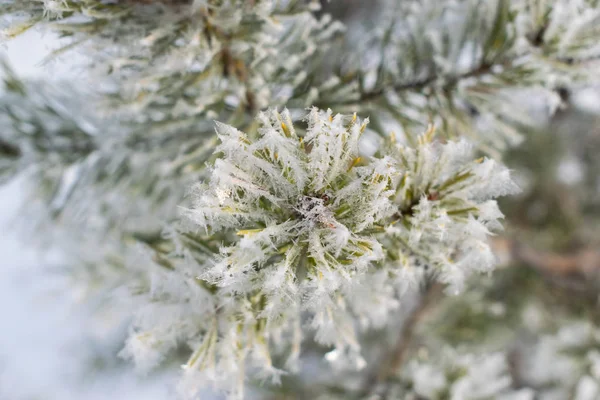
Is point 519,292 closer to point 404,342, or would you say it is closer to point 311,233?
point 404,342

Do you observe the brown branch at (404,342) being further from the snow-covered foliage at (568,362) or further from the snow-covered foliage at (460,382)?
the snow-covered foliage at (568,362)

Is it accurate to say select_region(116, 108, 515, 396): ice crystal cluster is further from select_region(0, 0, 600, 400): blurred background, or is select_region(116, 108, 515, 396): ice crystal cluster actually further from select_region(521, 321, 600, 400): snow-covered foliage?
select_region(521, 321, 600, 400): snow-covered foliage

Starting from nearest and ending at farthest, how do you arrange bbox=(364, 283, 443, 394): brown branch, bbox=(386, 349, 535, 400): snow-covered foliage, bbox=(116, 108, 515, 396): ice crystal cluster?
bbox=(116, 108, 515, 396): ice crystal cluster → bbox=(386, 349, 535, 400): snow-covered foliage → bbox=(364, 283, 443, 394): brown branch

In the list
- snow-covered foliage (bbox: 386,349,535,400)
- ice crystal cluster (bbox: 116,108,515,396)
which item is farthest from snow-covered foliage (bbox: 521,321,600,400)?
ice crystal cluster (bbox: 116,108,515,396)

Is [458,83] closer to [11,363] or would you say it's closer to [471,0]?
[471,0]

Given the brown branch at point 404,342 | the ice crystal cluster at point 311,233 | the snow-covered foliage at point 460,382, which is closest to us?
the ice crystal cluster at point 311,233

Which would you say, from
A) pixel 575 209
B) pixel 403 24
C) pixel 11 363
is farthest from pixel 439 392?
pixel 11 363

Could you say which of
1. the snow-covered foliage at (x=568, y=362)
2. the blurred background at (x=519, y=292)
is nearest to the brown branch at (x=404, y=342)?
the blurred background at (x=519, y=292)

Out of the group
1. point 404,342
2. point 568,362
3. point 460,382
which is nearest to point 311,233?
point 460,382
